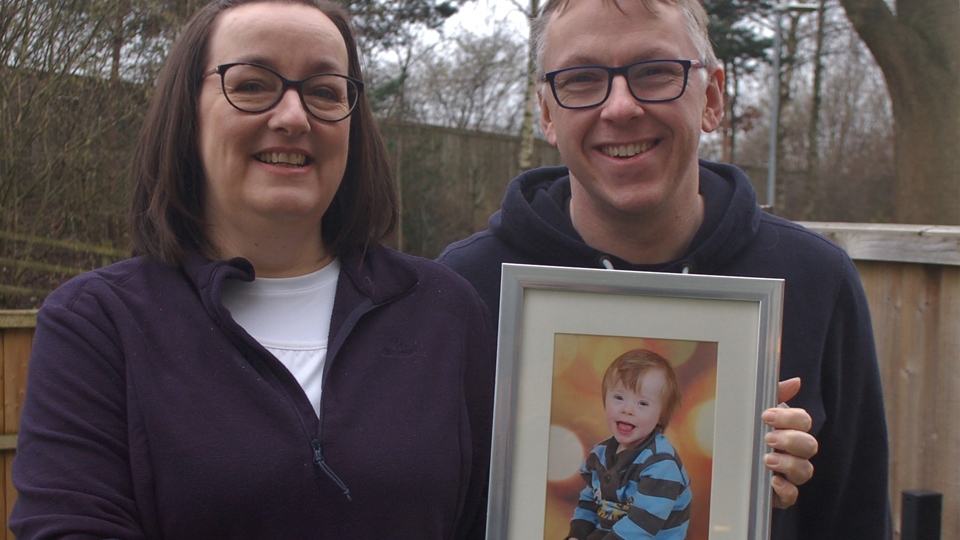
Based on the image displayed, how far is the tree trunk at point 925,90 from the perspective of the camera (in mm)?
8188

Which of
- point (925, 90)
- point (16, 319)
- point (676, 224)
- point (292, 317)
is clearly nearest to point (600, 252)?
point (676, 224)

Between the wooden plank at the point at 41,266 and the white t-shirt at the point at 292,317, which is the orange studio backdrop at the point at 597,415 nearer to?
the white t-shirt at the point at 292,317

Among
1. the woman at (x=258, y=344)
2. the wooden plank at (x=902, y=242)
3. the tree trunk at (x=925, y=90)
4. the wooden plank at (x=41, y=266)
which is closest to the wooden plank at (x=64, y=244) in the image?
the wooden plank at (x=41, y=266)

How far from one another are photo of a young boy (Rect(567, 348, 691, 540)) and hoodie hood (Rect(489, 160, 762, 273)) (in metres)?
0.47

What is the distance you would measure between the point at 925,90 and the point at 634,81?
24.1 ft

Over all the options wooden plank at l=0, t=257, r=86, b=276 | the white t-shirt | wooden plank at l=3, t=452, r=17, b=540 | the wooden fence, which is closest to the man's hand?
the white t-shirt

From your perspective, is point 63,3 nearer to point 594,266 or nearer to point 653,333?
point 594,266

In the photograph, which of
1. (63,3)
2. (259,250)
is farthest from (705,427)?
(63,3)

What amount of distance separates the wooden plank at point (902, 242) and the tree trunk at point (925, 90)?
434cm

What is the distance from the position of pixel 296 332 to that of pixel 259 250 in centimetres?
21

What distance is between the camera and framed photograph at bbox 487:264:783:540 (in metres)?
1.73

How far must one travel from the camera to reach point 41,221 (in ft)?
23.6

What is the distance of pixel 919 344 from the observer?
13.1ft

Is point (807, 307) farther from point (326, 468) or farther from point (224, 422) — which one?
point (224, 422)
